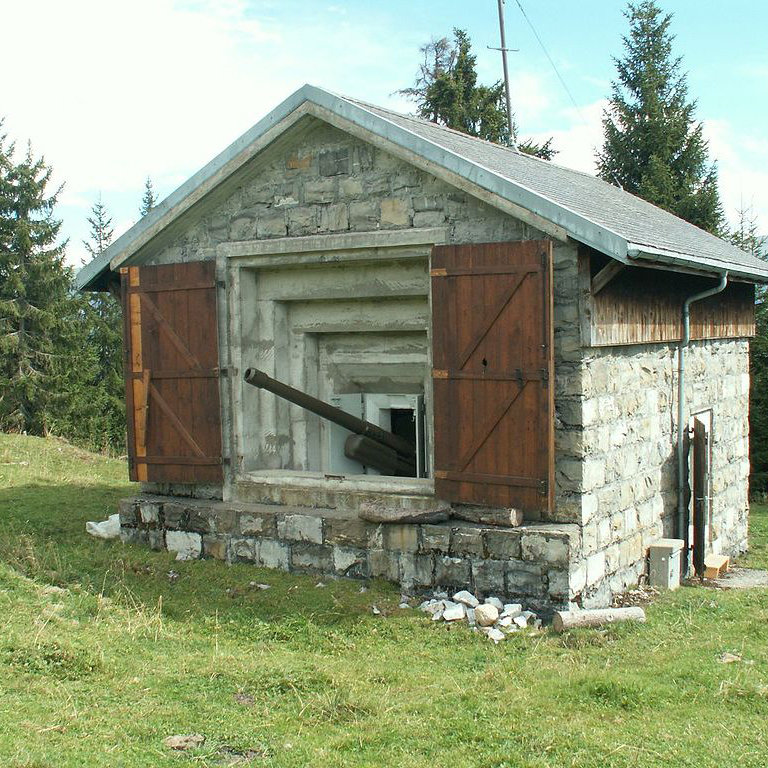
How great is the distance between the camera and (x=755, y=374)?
16.1 meters

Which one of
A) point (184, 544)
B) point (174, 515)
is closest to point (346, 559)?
point (184, 544)

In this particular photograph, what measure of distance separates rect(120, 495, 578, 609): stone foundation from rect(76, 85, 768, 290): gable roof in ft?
7.93

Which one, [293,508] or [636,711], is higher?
[293,508]

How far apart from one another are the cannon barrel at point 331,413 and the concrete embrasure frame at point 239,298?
37 centimetres

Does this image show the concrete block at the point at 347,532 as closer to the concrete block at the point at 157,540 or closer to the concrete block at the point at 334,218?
the concrete block at the point at 157,540

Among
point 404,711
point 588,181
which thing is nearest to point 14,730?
point 404,711

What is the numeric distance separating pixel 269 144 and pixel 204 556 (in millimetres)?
4087

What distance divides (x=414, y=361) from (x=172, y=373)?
248 centimetres

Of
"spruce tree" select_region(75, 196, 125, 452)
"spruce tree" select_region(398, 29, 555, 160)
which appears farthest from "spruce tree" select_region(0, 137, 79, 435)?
"spruce tree" select_region(398, 29, 555, 160)

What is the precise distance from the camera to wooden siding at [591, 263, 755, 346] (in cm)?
751

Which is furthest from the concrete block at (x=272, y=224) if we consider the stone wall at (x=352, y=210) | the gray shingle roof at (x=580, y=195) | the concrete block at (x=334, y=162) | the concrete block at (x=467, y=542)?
the concrete block at (x=467, y=542)

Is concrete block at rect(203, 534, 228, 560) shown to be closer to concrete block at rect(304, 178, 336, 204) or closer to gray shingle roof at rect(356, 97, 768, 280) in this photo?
concrete block at rect(304, 178, 336, 204)

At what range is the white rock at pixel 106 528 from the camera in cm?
957

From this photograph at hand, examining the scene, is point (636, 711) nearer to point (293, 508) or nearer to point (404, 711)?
point (404, 711)
